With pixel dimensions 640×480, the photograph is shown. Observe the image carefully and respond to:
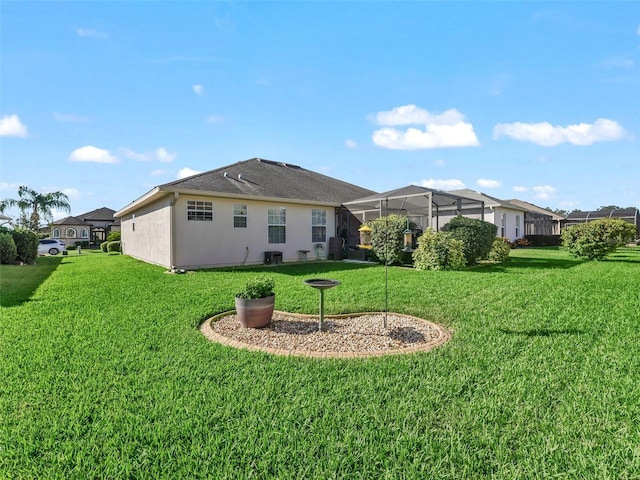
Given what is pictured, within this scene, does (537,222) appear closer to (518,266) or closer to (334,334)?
(518,266)

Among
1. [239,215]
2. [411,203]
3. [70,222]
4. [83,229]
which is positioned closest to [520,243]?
[411,203]

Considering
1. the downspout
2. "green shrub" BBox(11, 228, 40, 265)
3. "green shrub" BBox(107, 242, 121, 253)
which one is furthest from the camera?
"green shrub" BBox(107, 242, 121, 253)

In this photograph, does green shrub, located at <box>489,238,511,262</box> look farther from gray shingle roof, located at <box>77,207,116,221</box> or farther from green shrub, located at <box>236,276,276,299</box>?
gray shingle roof, located at <box>77,207,116,221</box>

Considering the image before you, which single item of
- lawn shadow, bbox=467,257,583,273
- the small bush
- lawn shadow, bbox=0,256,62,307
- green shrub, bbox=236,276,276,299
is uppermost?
Answer: the small bush

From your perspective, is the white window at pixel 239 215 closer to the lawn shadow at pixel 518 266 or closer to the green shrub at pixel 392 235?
the green shrub at pixel 392 235

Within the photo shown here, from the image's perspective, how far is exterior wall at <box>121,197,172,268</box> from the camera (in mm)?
12141

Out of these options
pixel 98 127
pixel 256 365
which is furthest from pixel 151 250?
pixel 256 365

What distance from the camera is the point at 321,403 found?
2.72 meters

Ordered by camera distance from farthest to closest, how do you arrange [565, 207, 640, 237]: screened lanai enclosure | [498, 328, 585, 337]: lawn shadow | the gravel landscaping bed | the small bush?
[565, 207, 640, 237]: screened lanai enclosure < the small bush < [498, 328, 585, 337]: lawn shadow < the gravel landscaping bed

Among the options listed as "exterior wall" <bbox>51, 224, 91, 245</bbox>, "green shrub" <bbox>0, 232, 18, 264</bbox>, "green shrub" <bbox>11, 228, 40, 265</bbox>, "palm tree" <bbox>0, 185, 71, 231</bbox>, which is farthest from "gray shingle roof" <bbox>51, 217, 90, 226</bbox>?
"green shrub" <bbox>0, 232, 18, 264</bbox>

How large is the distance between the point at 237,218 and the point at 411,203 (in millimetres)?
7906

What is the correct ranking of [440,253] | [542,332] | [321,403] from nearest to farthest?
[321,403] < [542,332] < [440,253]

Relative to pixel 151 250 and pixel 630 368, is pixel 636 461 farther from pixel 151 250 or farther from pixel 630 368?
pixel 151 250

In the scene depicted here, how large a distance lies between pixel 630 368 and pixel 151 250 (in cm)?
1538
